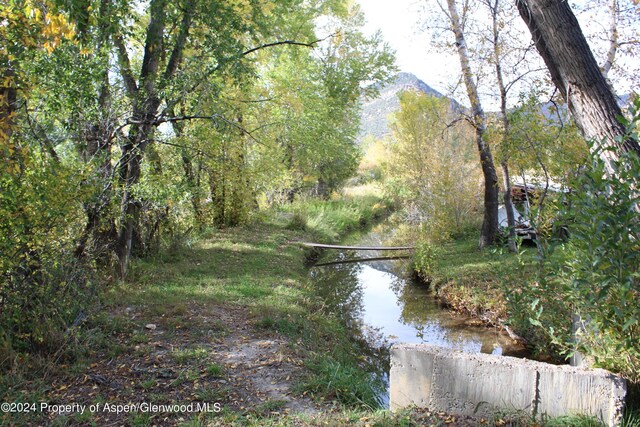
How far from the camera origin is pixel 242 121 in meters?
14.0

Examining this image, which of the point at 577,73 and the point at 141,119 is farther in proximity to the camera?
the point at 141,119

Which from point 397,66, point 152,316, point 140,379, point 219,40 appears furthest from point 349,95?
point 140,379

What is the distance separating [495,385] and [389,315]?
5809 mm

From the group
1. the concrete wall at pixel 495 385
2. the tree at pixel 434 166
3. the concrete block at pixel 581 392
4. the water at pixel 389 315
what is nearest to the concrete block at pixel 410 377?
Result: the concrete wall at pixel 495 385

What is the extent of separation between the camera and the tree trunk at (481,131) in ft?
35.1

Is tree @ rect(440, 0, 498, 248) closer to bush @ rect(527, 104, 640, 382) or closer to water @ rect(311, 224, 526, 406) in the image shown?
water @ rect(311, 224, 526, 406)

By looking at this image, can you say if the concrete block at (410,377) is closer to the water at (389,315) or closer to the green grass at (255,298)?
the green grass at (255,298)

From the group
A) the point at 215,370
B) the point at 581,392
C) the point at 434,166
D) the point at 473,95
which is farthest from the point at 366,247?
the point at 581,392

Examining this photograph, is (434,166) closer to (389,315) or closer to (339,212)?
(389,315)

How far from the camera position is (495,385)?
3.58m

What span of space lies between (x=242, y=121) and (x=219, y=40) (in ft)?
20.6

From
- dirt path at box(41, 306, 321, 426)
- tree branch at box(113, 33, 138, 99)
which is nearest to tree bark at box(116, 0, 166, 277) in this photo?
tree branch at box(113, 33, 138, 99)

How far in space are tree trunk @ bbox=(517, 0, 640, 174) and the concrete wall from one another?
1894mm

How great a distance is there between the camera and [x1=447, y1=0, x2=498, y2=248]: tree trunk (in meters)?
10.7
